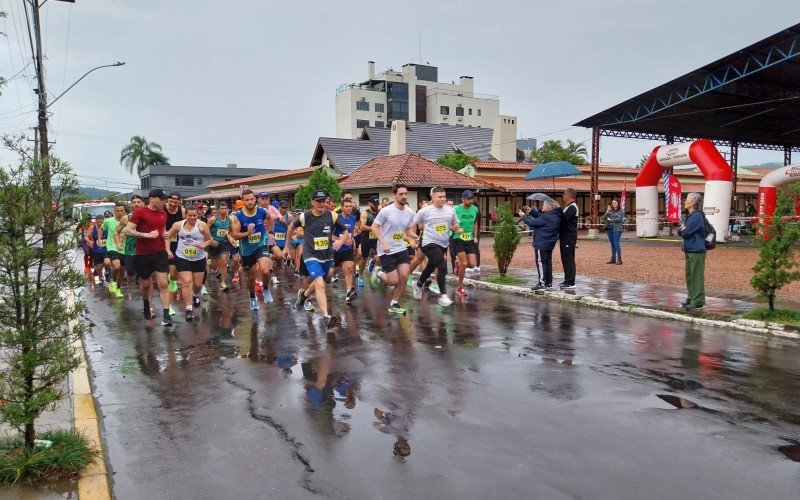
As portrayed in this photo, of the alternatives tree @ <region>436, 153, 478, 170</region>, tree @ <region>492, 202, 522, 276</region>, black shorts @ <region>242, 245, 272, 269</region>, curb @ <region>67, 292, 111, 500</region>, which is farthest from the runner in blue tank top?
tree @ <region>436, 153, 478, 170</region>

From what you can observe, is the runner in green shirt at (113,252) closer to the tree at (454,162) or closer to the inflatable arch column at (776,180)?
the inflatable arch column at (776,180)

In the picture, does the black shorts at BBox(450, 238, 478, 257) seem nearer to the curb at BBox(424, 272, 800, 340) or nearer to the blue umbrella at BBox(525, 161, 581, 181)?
the curb at BBox(424, 272, 800, 340)

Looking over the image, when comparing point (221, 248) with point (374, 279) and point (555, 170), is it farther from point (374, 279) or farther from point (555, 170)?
point (555, 170)

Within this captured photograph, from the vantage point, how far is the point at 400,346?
7707 millimetres

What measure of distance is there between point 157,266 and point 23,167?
212 inches

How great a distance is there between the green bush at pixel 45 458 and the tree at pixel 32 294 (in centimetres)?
11

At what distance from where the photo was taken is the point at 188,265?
390 inches

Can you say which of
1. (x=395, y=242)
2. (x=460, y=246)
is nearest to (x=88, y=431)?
(x=395, y=242)

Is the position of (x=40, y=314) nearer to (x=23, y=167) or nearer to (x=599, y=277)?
(x=23, y=167)

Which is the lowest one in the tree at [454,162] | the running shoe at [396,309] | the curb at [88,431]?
the curb at [88,431]

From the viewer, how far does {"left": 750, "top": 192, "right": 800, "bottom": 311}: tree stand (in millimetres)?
8789

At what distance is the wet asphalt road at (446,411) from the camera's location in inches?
161

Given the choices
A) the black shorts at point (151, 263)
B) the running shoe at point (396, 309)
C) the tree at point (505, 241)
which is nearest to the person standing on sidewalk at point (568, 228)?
the tree at point (505, 241)

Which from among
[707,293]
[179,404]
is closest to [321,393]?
[179,404]
